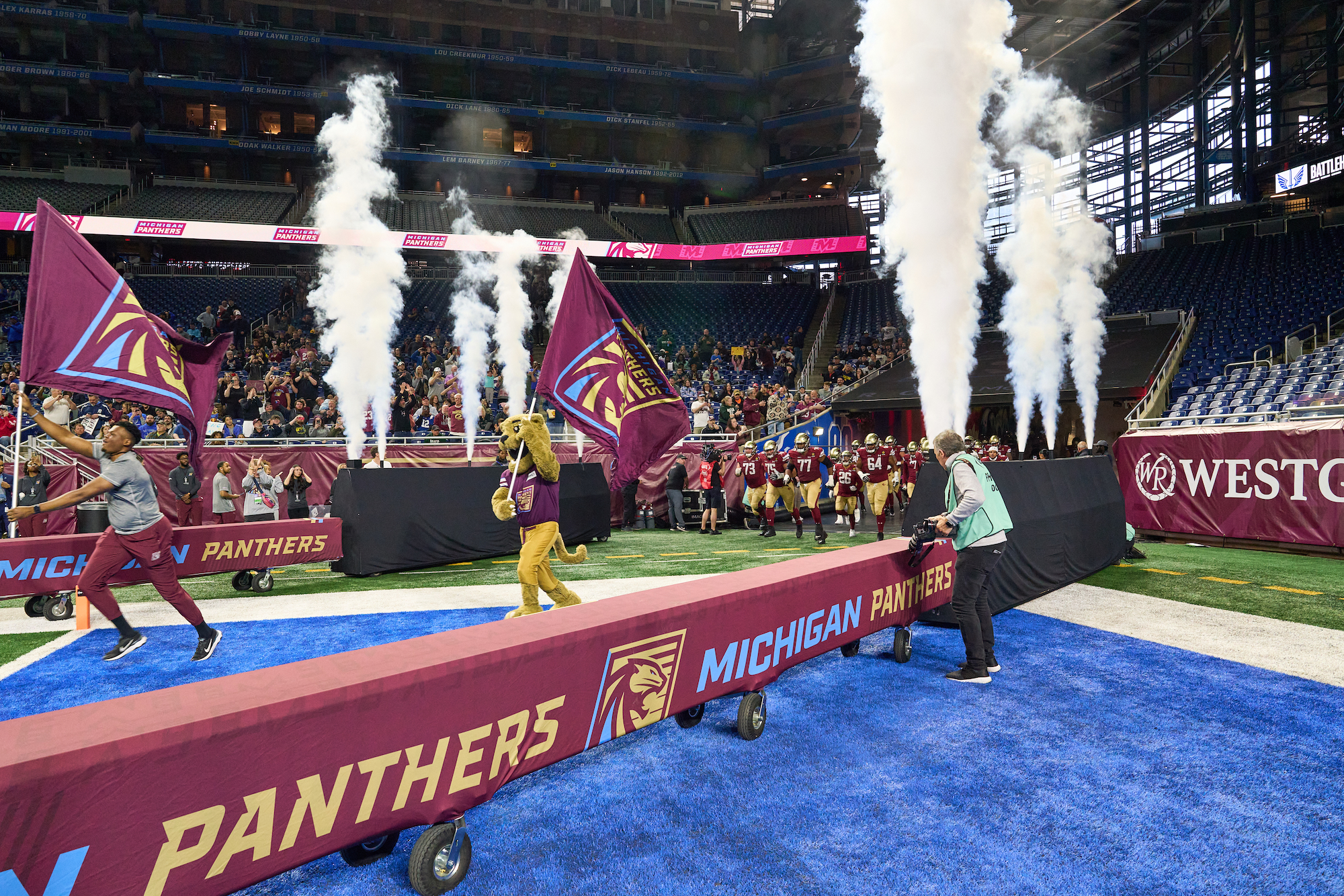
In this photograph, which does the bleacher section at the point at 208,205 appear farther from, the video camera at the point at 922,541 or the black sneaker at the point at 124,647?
the video camera at the point at 922,541

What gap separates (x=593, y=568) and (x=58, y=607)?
6.35 m

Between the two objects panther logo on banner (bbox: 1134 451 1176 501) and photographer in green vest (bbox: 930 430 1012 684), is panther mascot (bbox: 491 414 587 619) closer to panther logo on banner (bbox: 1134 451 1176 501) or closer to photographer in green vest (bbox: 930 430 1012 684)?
photographer in green vest (bbox: 930 430 1012 684)

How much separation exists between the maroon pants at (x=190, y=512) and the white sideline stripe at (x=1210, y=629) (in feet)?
44.0

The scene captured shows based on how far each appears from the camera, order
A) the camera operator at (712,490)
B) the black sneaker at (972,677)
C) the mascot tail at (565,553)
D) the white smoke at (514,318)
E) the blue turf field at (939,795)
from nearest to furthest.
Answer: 1. the blue turf field at (939,795)
2. the black sneaker at (972,677)
3. the mascot tail at (565,553)
4. the camera operator at (712,490)
5. the white smoke at (514,318)

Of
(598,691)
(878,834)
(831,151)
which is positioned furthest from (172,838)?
(831,151)

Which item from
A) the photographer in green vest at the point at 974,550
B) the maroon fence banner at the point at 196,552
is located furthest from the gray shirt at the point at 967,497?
the maroon fence banner at the point at 196,552

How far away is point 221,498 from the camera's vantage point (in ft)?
46.4

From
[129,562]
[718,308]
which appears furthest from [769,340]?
[129,562]

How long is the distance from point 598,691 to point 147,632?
613 centimetres

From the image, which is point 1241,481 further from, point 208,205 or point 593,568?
point 208,205

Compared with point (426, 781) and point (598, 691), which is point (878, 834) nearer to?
point (598, 691)

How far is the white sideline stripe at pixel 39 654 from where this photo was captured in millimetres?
5934

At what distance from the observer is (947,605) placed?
6992 mm

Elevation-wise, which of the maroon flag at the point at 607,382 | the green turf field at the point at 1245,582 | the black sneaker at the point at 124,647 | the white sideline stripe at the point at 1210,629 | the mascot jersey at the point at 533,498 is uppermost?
the maroon flag at the point at 607,382
